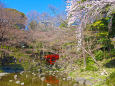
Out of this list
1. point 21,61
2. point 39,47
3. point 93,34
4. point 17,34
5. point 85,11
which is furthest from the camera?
point 39,47

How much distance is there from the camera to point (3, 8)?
17.0m

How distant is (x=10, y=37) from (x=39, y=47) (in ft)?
18.9

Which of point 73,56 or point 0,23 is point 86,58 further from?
point 0,23

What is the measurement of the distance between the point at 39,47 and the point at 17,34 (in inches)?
181

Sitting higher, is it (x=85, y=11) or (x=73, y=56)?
(x=85, y=11)

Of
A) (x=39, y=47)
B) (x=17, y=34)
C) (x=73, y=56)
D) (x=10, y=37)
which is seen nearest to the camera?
(x=73, y=56)

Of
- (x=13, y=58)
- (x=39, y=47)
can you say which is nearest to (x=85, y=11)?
(x=13, y=58)

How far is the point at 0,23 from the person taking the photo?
1438 centimetres

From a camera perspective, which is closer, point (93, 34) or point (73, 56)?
point (73, 56)

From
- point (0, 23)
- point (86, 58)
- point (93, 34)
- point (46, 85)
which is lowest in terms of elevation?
point (46, 85)

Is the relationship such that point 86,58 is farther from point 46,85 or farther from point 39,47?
point 39,47

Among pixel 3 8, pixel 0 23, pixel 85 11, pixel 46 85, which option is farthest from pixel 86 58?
pixel 3 8

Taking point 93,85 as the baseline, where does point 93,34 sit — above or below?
above

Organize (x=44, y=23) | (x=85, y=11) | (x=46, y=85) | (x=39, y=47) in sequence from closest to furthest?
(x=85, y=11), (x=46, y=85), (x=39, y=47), (x=44, y=23)
